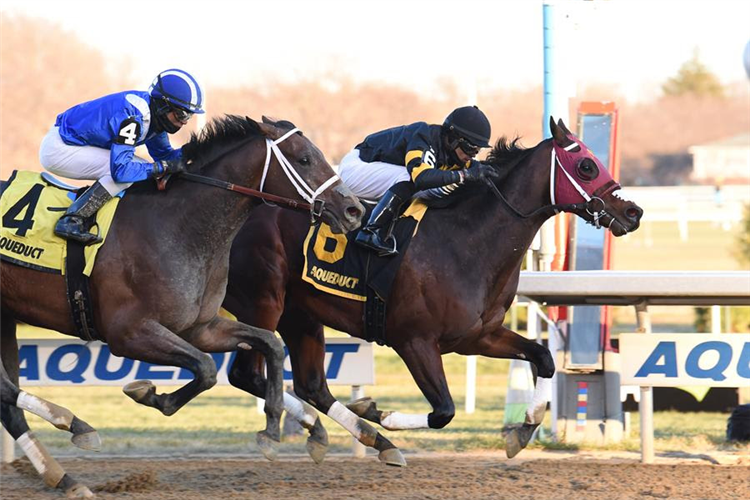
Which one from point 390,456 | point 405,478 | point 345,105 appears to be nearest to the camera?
point 390,456

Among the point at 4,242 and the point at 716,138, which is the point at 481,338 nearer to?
the point at 4,242

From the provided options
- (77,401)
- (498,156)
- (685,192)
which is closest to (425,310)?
(498,156)

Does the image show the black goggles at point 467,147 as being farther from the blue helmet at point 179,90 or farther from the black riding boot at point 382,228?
the blue helmet at point 179,90

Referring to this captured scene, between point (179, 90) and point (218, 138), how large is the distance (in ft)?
1.00

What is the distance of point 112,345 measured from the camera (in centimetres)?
560

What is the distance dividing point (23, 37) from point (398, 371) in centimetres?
688

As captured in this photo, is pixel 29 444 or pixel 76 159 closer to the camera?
pixel 29 444

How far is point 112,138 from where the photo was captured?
5793 mm

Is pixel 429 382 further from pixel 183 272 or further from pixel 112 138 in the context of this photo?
pixel 112 138

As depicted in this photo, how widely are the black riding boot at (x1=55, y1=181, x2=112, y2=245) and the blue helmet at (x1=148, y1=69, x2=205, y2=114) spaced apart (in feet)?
1.84

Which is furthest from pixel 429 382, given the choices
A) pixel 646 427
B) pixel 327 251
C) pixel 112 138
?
pixel 112 138

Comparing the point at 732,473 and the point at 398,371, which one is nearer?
the point at 732,473

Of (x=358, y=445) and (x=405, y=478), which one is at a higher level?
(x=358, y=445)

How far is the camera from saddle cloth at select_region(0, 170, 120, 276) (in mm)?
5688
